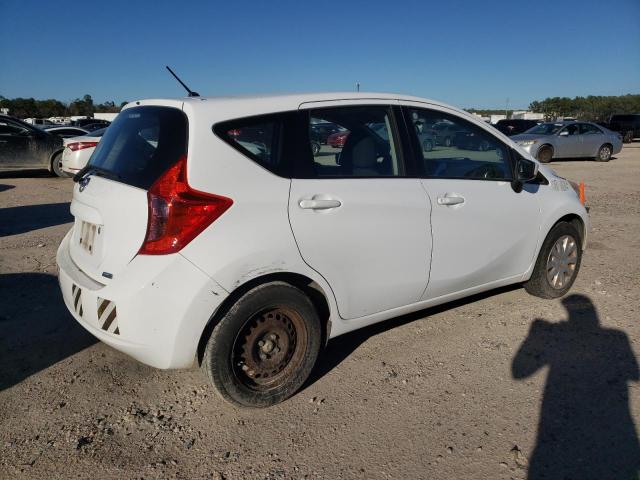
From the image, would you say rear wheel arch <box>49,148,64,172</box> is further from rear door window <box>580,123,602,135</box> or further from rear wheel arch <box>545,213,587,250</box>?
rear door window <box>580,123,602,135</box>

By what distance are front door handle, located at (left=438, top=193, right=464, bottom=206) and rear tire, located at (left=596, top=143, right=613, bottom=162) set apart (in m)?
19.8

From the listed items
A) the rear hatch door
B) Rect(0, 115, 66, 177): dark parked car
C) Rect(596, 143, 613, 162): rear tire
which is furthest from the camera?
Rect(596, 143, 613, 162): rear tire

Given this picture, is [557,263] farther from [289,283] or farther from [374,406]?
[289,283]

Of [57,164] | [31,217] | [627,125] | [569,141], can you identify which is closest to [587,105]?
[627,125]

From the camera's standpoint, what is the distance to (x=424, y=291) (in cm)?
347

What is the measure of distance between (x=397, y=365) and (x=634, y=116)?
37163 millimetres

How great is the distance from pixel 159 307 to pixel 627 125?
3841cm

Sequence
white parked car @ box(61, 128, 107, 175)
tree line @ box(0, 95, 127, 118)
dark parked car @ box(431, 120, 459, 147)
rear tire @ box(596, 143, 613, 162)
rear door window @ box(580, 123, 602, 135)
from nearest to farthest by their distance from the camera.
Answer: dark parked car @ box(431, 120, 459, 147) < white parked car @ box(61, 128, 107, 175) < rear door window @ box(580, 123, 602, 135) < rear tire @ box(596, 143, 613, 162) < tree line @ box(0, 95, 127, 118)

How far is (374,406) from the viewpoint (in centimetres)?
296

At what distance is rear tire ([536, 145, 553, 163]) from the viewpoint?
18547 mm

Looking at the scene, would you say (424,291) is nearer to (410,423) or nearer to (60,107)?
(410,423)

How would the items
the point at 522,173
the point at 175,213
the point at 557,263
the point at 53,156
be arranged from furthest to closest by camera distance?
the point at 53,156 → the point at 557,263 → the point at 522,173 → the point at 175,213

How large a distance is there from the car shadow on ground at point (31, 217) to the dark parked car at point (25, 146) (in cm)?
458

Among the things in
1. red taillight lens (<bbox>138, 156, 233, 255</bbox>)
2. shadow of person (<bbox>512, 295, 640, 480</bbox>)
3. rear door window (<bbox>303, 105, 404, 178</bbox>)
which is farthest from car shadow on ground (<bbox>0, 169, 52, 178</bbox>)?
shadow of person (<bbox>512, 295, 640, 480</bbox>)
